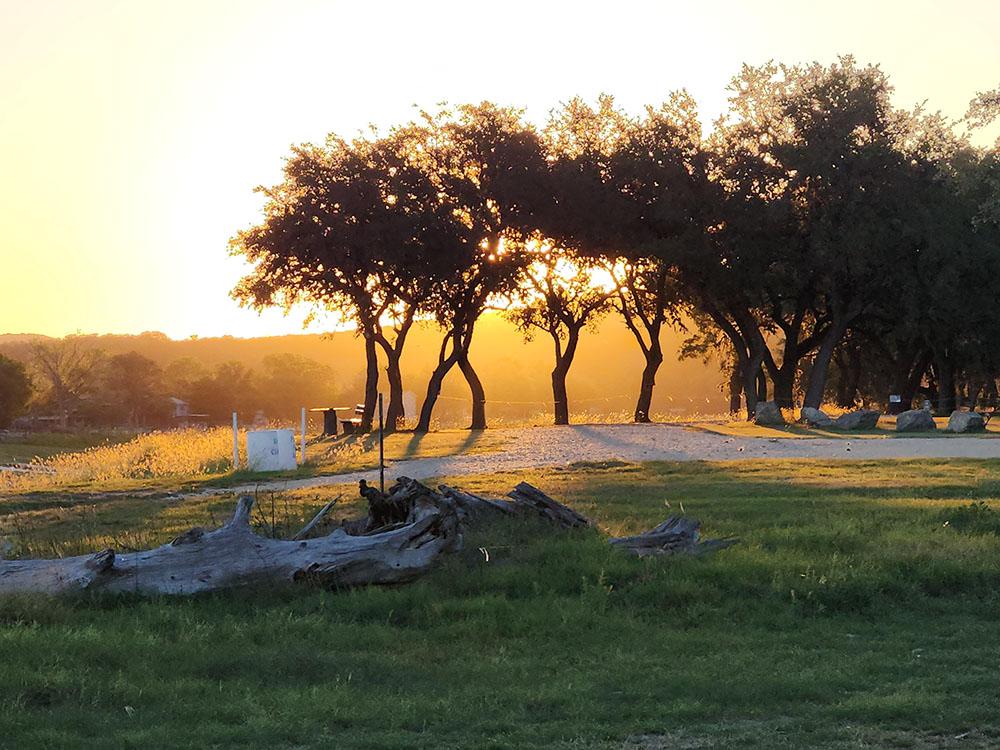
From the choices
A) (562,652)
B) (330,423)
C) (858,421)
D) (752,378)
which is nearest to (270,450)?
(330,423)

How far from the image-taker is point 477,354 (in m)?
148

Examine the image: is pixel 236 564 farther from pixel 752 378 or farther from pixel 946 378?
pixel 946 378

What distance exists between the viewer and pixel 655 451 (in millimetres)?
26844

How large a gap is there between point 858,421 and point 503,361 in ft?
345

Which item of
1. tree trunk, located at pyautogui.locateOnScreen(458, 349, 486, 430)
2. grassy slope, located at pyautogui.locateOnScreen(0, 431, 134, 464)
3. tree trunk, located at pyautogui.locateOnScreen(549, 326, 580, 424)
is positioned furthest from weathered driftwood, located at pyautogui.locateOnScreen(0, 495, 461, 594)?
grassy slope, located at pyautogui.locateOnScreen(0, 431, 134, 464)

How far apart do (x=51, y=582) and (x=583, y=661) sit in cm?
460

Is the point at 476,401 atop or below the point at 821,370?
below

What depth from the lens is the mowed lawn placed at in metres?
6.79

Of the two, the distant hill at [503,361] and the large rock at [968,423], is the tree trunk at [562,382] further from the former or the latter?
the distant hill at [503,361]

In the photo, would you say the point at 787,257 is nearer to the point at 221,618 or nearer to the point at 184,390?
the point at 221,618

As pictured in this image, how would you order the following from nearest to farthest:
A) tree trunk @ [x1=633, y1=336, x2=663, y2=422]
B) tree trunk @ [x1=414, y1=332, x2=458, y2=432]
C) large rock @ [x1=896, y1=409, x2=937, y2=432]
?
large rock @ [x1=896, y1=409, x2=937, y2=432] < tree trunk @ [x1=414, y1=332, x2=458, y2=432] < tree trunk @ [x1=633, y1=336, x2=663, y2=422]

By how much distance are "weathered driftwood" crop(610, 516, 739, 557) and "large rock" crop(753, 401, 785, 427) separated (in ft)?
84.3

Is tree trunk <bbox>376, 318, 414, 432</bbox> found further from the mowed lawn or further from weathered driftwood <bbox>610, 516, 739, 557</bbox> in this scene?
weathered driftwood <bbox>610, 516, 739, 557</bbox>

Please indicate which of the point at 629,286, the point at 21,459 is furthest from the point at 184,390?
the point at 629,286
